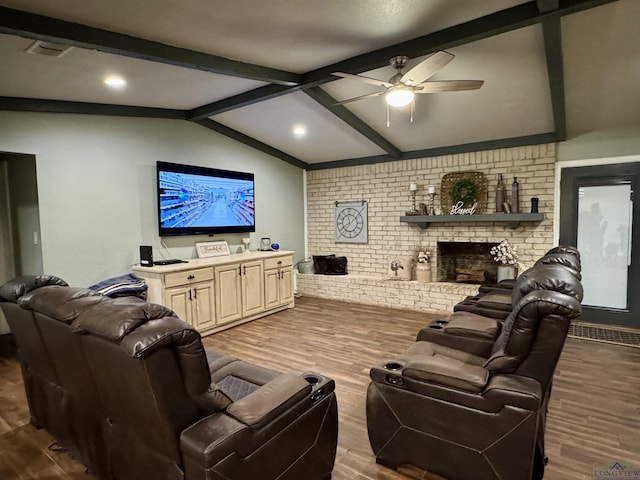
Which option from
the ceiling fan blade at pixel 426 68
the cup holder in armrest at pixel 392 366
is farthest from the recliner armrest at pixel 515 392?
the ceiling fan blade at pixel 426 68

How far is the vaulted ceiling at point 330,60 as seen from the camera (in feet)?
7.66

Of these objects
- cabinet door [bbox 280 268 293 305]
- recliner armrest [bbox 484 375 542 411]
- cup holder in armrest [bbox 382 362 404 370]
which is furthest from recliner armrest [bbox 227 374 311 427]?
cabinet door [bbox 280 268 293 305]

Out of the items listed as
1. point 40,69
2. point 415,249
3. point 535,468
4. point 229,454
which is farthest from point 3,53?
point 415,249

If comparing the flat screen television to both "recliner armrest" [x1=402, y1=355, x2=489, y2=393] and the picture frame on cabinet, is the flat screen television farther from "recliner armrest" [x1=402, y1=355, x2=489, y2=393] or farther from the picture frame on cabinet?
"recliner armrest" [x1=402, y1=355, x2=489, y2=393]

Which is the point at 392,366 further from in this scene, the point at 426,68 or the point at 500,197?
the point at 500,197

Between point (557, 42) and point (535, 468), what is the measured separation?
2.83 meters

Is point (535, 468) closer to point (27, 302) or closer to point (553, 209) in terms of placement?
point (27, 302)

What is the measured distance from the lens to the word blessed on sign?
503cm

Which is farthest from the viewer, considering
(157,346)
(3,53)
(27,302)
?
(3,53)

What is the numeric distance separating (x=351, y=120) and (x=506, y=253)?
2.63 m

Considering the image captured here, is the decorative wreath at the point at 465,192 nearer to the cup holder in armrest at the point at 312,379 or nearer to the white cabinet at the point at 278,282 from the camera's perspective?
the white cabinet at the point at 278,282

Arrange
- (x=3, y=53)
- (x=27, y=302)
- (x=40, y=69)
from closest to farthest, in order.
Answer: (x=27, y=302) → (x=3, y=53) → (x=40, y=69)

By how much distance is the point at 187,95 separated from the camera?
3941mm
